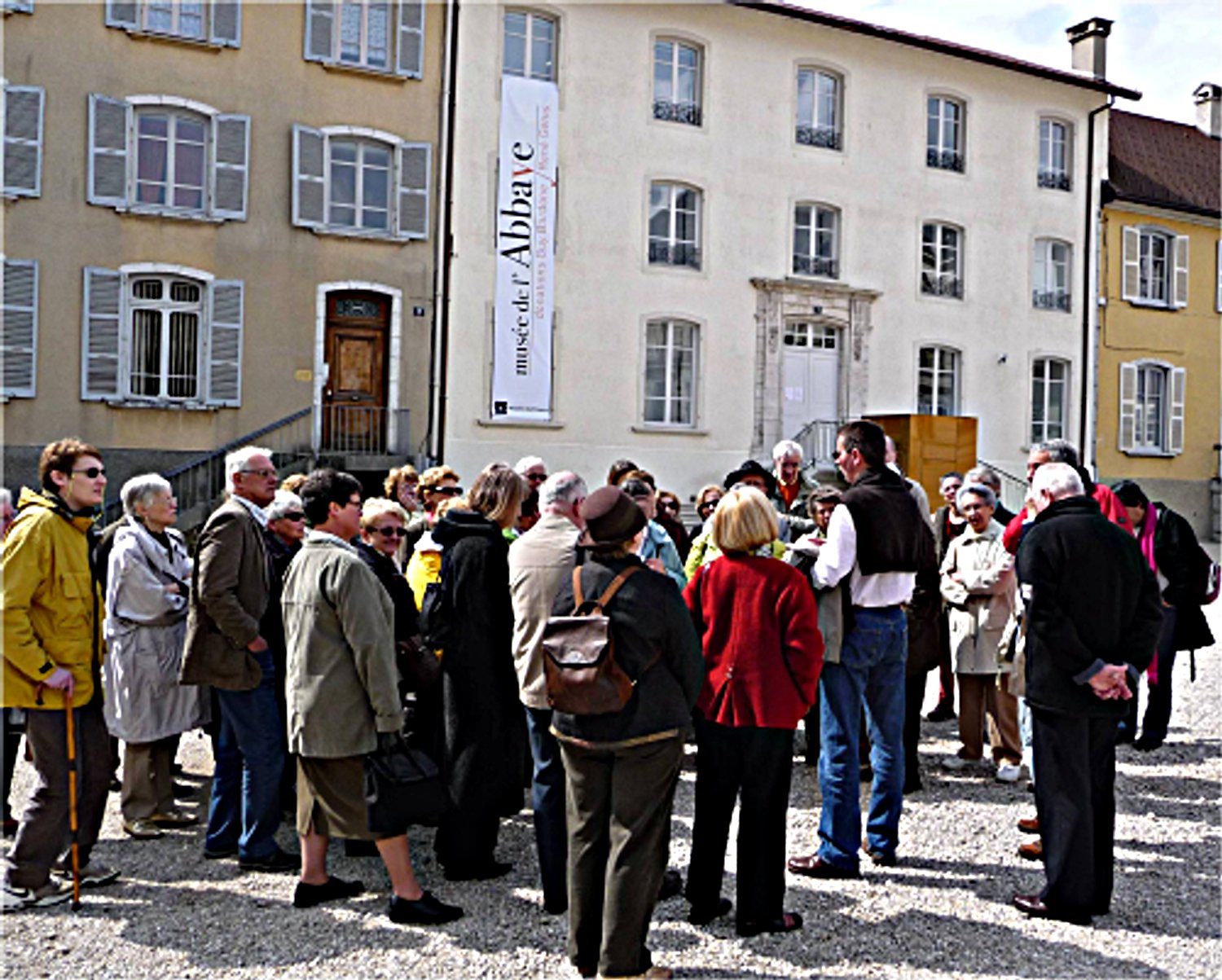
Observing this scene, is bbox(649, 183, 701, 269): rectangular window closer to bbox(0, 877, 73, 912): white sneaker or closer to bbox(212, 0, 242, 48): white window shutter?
bbox(212, 0, 242, 48): white window shutter

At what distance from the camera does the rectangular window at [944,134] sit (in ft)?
77.0

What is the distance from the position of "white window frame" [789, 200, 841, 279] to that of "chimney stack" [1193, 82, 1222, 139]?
505 inches

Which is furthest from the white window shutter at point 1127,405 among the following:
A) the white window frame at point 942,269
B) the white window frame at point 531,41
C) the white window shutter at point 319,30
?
the white window shutter at point 319,30

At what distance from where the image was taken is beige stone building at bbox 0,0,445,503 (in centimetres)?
1694

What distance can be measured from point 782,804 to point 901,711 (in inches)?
46.8

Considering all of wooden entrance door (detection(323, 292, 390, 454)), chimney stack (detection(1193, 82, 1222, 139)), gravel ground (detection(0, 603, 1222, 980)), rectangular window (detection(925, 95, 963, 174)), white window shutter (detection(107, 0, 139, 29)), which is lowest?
gravel ground (detection(0, 603, 1222, 980))

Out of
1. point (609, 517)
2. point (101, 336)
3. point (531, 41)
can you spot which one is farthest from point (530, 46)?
point (609, 517)

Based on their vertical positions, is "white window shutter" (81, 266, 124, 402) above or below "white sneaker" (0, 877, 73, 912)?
above

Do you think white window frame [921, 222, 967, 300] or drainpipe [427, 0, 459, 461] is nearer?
drainpipe [427, 0, 459, 461]

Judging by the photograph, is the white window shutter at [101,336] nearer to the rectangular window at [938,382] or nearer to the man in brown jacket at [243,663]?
the man in brown jacket at [243,663]

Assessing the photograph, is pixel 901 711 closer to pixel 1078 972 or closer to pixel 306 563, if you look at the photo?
pixel 1078 972

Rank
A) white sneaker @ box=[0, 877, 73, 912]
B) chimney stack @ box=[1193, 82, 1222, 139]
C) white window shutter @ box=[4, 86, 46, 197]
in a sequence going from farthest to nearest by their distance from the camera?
1. chimney stack @ box=[1193, 82, 1222, 139]
2. white window shutter @ box=[4, 86, 46, 197]
3. white sneaker @ box=[0, 877, 73, 912]

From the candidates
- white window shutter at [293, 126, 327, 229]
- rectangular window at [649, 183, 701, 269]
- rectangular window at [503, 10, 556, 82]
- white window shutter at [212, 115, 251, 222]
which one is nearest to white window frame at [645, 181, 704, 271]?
rectangular window at [649, 183, 701, 269]

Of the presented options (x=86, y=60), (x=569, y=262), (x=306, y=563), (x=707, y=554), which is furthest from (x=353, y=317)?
(x=306, y=563)
